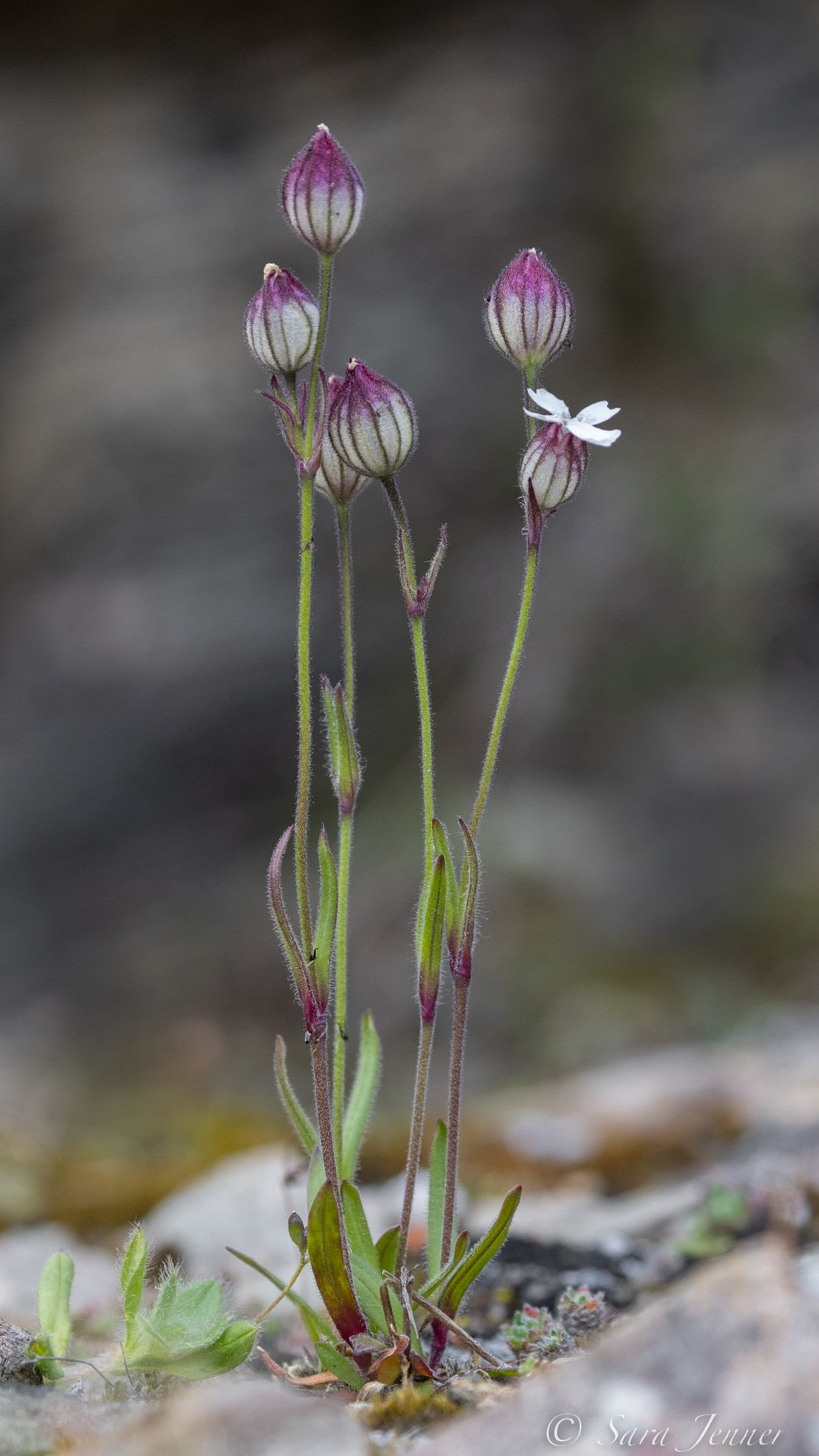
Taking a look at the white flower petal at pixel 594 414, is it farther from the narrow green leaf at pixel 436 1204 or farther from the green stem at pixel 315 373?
the narrow green leaf at pixel 436 1204

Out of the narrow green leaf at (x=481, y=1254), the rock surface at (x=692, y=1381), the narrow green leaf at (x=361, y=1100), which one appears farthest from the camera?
the narrow green leaf at (x=361, y=1100)

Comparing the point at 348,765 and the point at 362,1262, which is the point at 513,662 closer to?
the point at 348,765

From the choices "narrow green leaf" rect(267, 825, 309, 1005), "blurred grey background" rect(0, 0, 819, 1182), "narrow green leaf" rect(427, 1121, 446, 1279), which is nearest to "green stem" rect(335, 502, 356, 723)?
"narrow green leaf" rect(267, 825, 309, 1005)

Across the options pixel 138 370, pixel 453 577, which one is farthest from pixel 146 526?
pixel 453 577

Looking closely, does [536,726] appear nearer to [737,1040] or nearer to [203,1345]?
[737,1040]

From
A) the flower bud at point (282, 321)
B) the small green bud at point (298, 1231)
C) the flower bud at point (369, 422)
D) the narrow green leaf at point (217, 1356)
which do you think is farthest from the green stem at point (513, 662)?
the narrow green leaf at point (217, 1356)

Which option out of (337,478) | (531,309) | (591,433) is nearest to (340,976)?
(337,478)

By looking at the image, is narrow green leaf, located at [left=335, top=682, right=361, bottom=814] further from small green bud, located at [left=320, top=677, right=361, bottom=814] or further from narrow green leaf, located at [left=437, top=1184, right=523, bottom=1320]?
narrow green leaf, located at [left=437, top=1184, right=523, bottom=1320]
